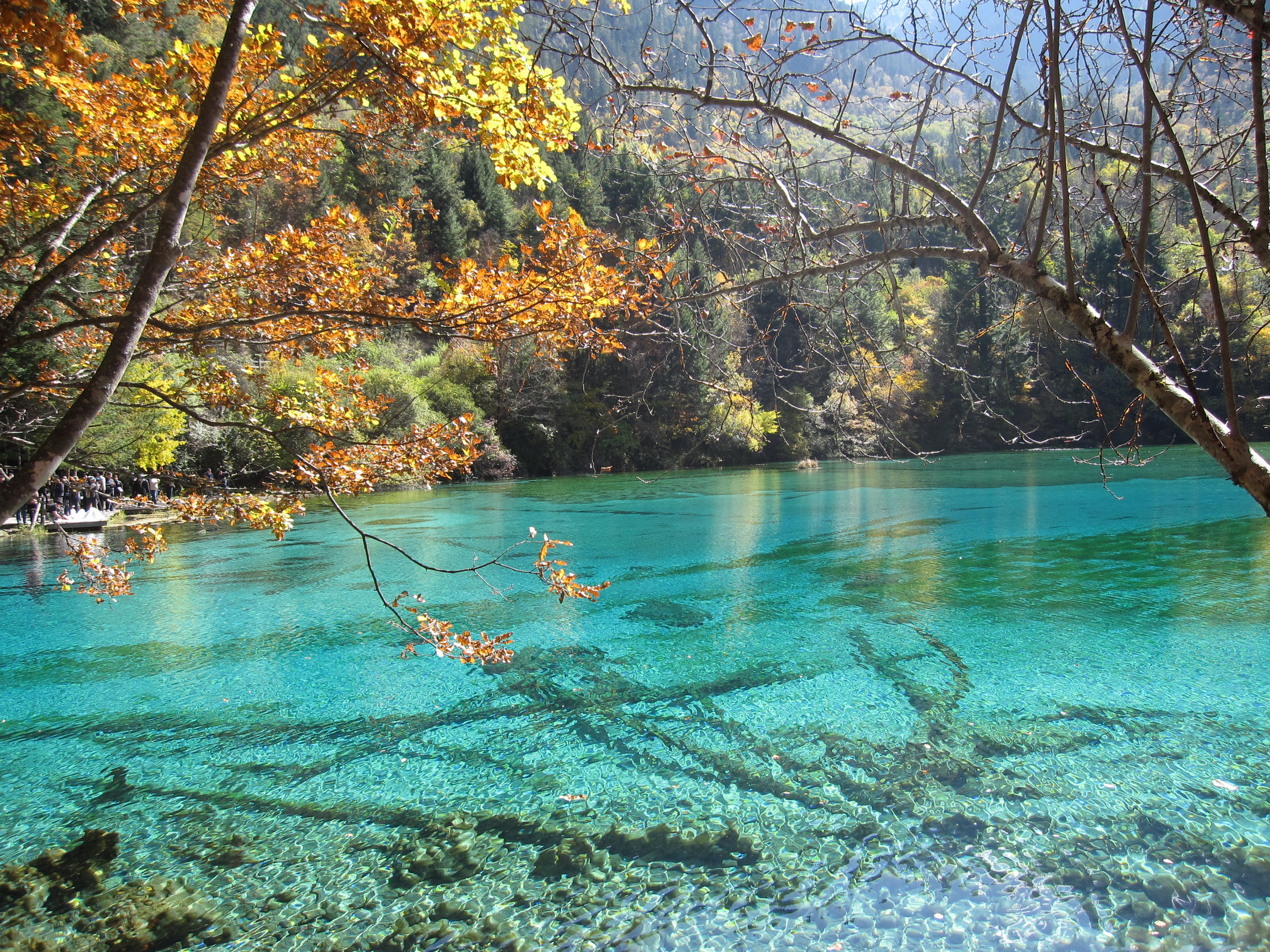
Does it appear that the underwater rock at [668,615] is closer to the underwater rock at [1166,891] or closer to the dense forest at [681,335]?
the dense forest at [681,335]

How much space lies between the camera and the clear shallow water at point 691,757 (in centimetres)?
Answer: 297

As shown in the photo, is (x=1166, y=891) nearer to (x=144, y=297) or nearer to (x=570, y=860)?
(x=570, y=860)

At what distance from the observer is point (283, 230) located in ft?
14.5

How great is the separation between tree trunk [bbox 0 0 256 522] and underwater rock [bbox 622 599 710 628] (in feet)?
18.5

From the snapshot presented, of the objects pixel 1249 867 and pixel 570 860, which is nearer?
pixel 1249 867

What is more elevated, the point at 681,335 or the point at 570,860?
the point at 681,335

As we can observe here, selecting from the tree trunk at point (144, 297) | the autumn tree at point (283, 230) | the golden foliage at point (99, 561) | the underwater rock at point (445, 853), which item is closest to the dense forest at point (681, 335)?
the autumn tree at point (283, 230)

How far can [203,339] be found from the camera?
3.48m

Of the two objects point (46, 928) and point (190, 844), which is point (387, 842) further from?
point (46, 928)

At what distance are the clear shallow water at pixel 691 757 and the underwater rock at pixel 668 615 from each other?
58mm

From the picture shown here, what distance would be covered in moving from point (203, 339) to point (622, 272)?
2.00 metres

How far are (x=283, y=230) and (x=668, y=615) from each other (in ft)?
16.0

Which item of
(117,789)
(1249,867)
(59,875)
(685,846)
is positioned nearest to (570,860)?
(685,846)

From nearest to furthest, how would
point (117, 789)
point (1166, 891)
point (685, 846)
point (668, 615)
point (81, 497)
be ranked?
point (1166, 891) → point (685, 846) → point (117, 789) → point (668, 615) → point (81, 497)
